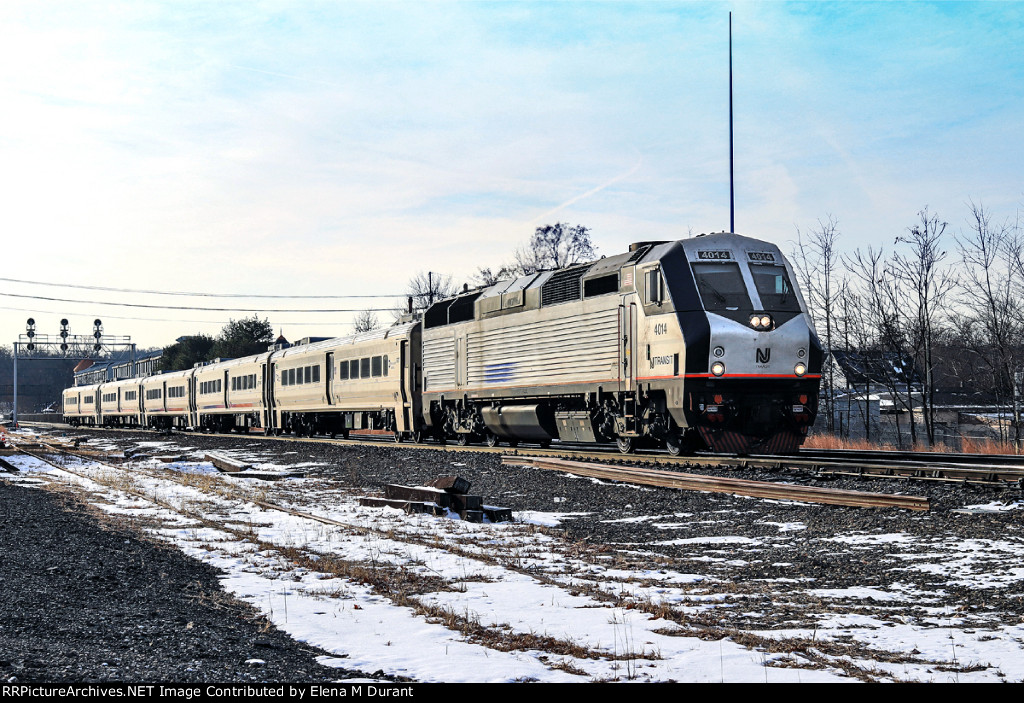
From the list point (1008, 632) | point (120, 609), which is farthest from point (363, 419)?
point (1008, 632)

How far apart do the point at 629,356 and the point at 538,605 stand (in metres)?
11.1

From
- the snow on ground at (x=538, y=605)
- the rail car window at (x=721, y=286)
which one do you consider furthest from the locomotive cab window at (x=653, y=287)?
the snow on ground at (x=538, y=605)

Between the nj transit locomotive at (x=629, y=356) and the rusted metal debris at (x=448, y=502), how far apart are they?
5.50 meters

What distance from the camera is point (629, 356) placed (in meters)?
17.7

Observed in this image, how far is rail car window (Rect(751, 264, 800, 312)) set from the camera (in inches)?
667

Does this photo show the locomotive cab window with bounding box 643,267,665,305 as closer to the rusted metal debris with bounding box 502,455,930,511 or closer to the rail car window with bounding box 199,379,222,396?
the rusted metal debris with bounding box 502,455,930,511

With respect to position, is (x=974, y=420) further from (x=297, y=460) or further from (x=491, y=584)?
(x=491, y=584)

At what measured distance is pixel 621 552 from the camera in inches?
368

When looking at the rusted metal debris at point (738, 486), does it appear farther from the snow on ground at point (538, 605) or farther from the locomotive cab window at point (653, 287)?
the locomotive cab window at point (653, 287)

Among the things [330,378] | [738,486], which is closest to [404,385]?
[330,378]

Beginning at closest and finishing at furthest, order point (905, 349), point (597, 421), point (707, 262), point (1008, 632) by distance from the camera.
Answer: point (1008, 632), point (707, 262), point (597, 421), point (905, 349)

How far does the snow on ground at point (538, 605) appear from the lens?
5.18 meters
